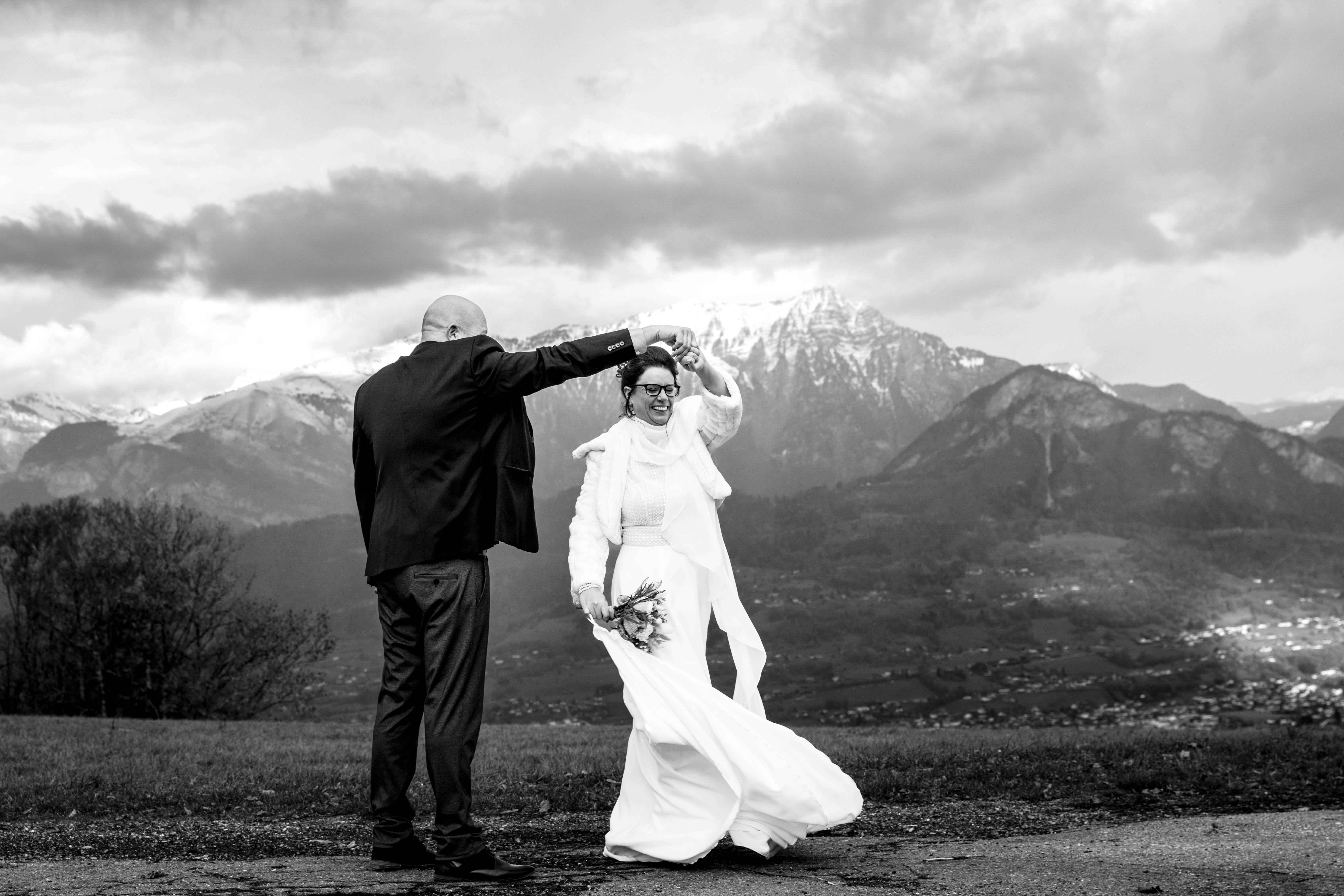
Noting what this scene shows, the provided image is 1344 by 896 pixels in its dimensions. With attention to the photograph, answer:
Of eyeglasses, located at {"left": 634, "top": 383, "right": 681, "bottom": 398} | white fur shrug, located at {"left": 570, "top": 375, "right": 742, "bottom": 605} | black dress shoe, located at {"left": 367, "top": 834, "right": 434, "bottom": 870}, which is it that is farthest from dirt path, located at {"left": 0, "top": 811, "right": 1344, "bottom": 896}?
eyeglasses, located at {"left": 634, "top": 383, "right": 681, "bottom": 398}

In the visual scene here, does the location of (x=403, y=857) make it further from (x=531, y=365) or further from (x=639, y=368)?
(x=639, y=368)

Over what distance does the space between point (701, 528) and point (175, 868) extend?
4.07 metres

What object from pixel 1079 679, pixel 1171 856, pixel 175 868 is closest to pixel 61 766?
pixel 175 868

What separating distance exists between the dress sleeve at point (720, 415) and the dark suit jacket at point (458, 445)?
1.37 metres

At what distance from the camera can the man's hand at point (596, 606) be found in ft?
27.2

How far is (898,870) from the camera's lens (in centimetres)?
766

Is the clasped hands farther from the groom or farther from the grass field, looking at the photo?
the grass field

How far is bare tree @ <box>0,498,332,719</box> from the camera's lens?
53281 mm

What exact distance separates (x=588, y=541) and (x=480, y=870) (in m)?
2.39

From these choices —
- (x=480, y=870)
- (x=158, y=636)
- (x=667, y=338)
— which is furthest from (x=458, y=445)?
(x=158, y=636)

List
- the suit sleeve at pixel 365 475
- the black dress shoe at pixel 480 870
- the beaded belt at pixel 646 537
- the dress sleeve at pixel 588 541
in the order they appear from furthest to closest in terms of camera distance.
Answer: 1. the beaded belt at pixel 646 537
2. the dress sleeve at pixel 588 541
3. the suit sleeve at pixel 365 475
4. the black dress shoe at pixel 480 870

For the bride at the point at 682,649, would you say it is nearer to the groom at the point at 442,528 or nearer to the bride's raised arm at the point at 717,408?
the bride's raised arm at the point at 717,408

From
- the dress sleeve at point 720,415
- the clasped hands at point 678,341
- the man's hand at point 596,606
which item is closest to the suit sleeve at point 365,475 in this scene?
the man's hand at point 596,606

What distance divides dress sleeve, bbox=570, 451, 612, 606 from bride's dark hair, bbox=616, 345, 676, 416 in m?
0.44
